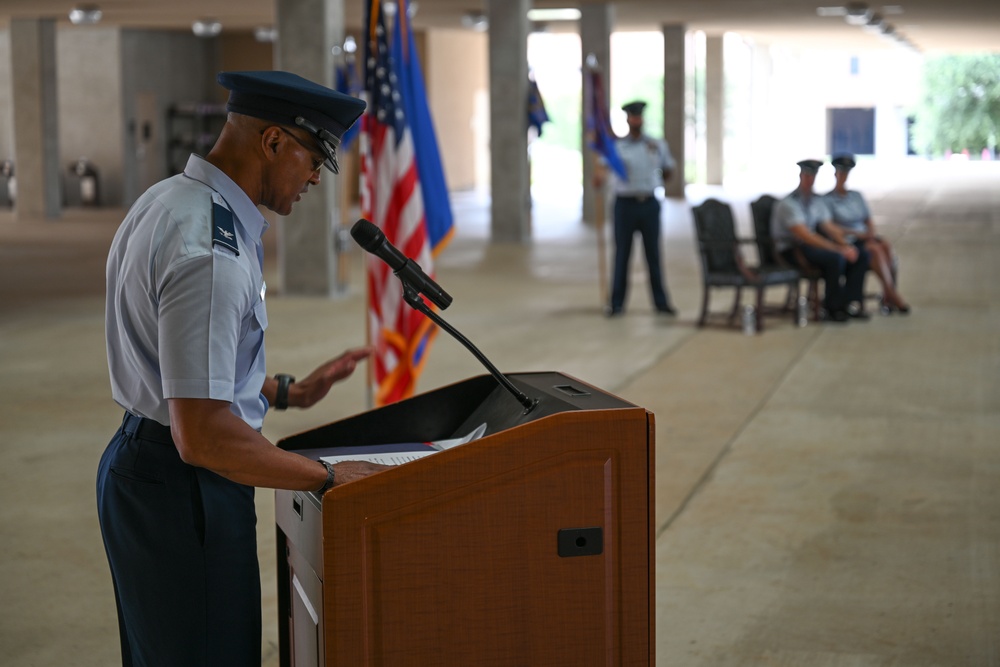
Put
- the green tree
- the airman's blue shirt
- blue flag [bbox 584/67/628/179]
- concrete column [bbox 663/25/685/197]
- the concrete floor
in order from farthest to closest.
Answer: the green tree → concrete column [bbox 663/25/685/197] → blue flag [bbox 584/67/628/179] → the airman's blue shirt → the concrete floor

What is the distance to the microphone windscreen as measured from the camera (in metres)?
2.21

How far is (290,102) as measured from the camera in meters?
2.00

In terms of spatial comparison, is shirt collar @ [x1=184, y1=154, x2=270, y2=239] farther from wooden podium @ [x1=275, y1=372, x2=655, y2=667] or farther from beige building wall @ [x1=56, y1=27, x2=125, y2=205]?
beige building wall @ [x1=56, y1=27, x2=125, y2=205]

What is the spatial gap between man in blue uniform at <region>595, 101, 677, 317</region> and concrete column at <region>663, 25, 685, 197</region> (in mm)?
16271

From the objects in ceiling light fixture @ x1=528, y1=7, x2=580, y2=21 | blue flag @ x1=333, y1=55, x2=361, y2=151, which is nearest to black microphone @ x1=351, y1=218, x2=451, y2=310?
blue flag @ x1=333, y1=55, x2=361, y2=151

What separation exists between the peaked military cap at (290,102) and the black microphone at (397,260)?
21 cm

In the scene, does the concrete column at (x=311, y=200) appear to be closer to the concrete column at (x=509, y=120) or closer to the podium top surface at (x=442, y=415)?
the concrete column at (x=509, y=120)

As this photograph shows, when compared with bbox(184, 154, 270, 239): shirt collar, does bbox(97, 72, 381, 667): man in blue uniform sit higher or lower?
lower

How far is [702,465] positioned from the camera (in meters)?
5.94

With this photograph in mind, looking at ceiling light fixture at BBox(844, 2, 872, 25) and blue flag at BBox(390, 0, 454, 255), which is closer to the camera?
blue flag at BBox(390, 0, 454, 255)

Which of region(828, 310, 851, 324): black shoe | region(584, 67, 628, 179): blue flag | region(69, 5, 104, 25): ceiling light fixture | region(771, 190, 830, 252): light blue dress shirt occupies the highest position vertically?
region(69, 5, 104, 25): ceiling light fixture

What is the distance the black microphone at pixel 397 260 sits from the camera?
7.25 ft

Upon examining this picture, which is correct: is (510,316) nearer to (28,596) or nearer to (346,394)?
(346,394)

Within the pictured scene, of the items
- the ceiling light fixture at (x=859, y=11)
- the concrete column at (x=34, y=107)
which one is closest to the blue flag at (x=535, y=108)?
the ceiling light fixture at (x=859, y=11)
